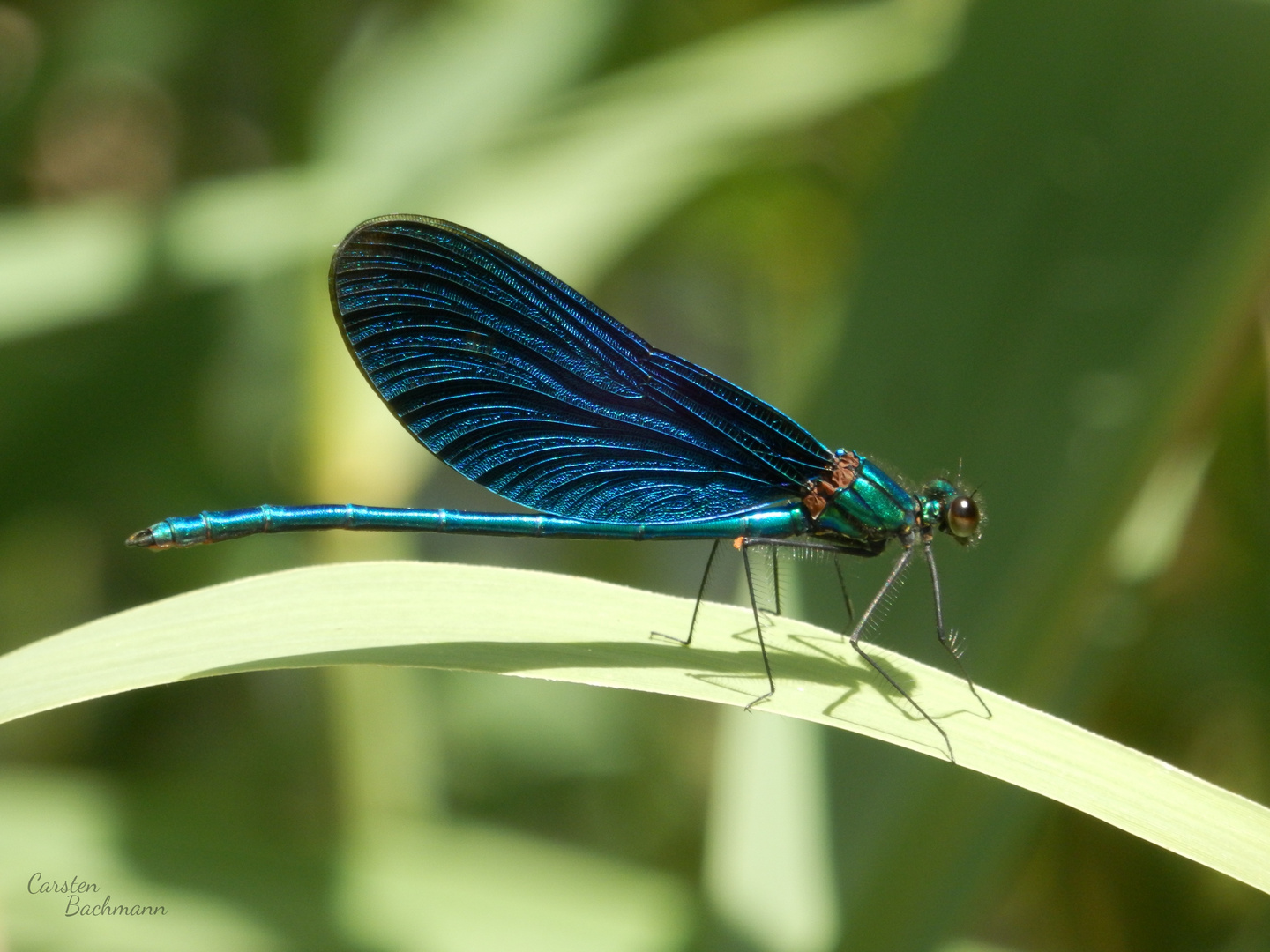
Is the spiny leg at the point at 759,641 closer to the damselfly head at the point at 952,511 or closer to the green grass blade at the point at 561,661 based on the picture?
the green grass blade at the point at 561,661

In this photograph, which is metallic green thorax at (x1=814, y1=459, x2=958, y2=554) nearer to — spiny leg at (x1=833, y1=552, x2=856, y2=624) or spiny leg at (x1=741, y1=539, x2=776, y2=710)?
spiny leg at (x1=833, y1=552, x2=856, y2=624)

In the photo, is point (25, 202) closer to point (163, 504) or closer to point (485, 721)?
point (163, 504)

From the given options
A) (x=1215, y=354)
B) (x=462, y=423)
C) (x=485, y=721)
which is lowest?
(x=485, y=721)

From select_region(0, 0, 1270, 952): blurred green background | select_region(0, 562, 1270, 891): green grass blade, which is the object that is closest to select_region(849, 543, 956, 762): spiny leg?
select_region(0, 562, 1270, 891): green grass blade

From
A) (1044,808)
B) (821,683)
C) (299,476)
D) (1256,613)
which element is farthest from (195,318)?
(1256,613)
